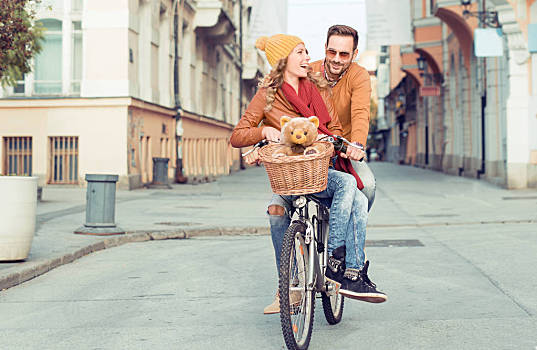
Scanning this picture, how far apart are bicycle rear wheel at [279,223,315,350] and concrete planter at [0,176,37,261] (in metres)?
4.00

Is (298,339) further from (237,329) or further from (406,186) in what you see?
(406,186)

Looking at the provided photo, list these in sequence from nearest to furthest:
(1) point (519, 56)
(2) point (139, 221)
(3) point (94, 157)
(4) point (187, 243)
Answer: (4) point (187, 243)
(2) point (139, 221)
(1) point (519, 56)
(3) point (94, 157)

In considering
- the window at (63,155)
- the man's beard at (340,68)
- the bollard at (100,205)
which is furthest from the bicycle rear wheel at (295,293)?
the window at (63,155)

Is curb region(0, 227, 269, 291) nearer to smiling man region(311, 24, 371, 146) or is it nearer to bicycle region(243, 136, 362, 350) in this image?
bicycle region(243, 136, 362, 350)

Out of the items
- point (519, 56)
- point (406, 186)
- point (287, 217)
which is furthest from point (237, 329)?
point (406, 186)

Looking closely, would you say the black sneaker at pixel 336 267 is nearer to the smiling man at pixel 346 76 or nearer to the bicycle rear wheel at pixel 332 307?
the bicycle rear wheel at pixel 332 307

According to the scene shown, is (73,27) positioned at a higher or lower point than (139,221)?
higher

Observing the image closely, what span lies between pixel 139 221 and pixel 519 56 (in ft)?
44.2

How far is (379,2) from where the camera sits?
1017 inches

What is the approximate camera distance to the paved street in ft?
15.8

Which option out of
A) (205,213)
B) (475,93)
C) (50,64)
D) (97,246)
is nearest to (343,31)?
(97,246)

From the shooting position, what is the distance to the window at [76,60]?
80.1 ft

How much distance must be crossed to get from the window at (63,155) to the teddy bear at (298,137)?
818 inches

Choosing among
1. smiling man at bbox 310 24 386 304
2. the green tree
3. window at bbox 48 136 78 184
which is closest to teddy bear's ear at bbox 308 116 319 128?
smiling man at bbox 310 24 386 304
